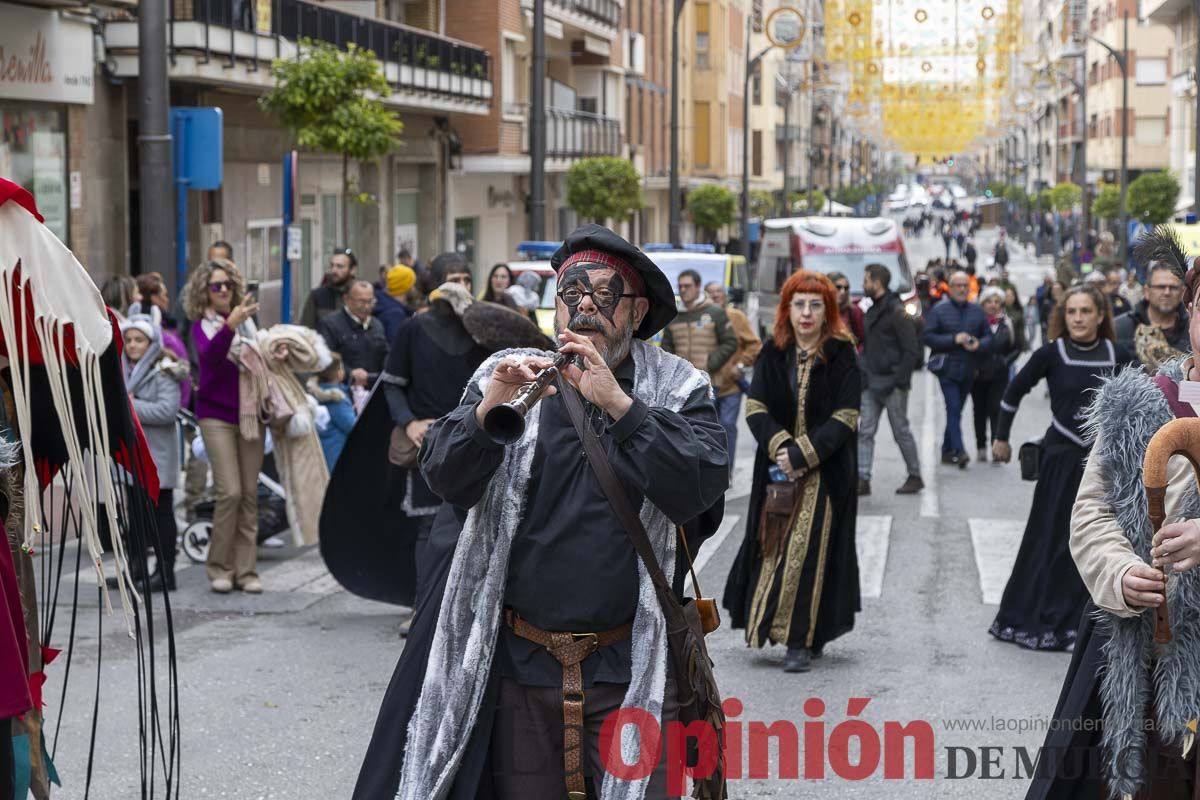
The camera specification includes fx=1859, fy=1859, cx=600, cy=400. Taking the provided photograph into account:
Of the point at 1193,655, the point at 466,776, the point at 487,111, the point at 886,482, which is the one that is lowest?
the point at 886,482

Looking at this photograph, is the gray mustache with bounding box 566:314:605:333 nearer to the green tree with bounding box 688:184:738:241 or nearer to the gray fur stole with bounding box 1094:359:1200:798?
the gray fur stole with bounding box 1094:359:1200:798

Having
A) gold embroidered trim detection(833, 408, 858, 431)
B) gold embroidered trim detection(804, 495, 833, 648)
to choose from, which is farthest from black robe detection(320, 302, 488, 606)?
gold embroidered trim detection(833, 408, 858, 431)

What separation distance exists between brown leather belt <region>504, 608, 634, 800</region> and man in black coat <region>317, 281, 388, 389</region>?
8153 mm

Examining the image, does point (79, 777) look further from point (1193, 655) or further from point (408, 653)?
point (1193, 655)

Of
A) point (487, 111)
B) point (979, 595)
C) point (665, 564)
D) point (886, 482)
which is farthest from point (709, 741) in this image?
point (487, 111)

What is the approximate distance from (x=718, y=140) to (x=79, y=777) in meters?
61.5

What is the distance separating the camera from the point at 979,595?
10.1 meters

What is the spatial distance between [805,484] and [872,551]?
3537mm

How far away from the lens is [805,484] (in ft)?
27.0

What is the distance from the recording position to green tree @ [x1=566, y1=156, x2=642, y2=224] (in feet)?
124

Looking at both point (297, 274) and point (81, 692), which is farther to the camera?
point (297, 274)

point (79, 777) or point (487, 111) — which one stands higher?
point (487, 111)

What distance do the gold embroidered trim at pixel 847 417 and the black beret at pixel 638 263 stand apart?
3919 mm

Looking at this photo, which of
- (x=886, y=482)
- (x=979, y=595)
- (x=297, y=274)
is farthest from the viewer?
(x=297, y=274)
